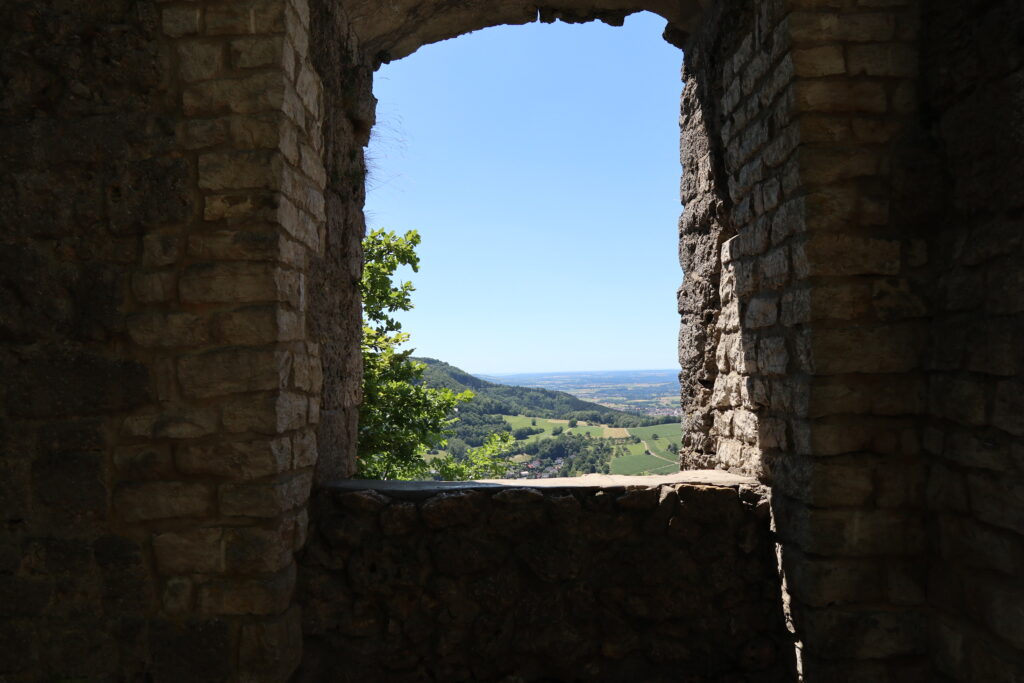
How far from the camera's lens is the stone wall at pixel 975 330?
1.88 meters

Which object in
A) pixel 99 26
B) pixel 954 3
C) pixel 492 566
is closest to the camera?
pixel 954 3

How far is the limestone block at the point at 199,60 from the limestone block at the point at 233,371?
97 centimetres

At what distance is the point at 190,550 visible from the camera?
2.16 metres

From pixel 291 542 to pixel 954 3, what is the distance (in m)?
2.96

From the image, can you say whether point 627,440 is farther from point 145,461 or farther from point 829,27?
point 145,461

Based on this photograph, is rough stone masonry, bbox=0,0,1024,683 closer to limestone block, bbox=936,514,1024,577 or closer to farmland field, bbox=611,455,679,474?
limestone block, bbox=936,514,1024,577

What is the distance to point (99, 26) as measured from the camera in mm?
2266

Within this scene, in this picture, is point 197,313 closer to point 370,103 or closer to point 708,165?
point 370,103

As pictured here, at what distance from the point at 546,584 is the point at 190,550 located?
4.30 feet

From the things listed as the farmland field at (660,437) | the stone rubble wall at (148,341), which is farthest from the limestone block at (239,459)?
the farmland field at (660,437)

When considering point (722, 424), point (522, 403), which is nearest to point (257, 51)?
point (722, 424)

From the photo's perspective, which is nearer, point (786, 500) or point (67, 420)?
point (67, 420)

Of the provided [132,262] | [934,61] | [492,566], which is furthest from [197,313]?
[934,61]

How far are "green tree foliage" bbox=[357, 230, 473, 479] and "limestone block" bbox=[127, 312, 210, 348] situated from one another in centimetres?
705
